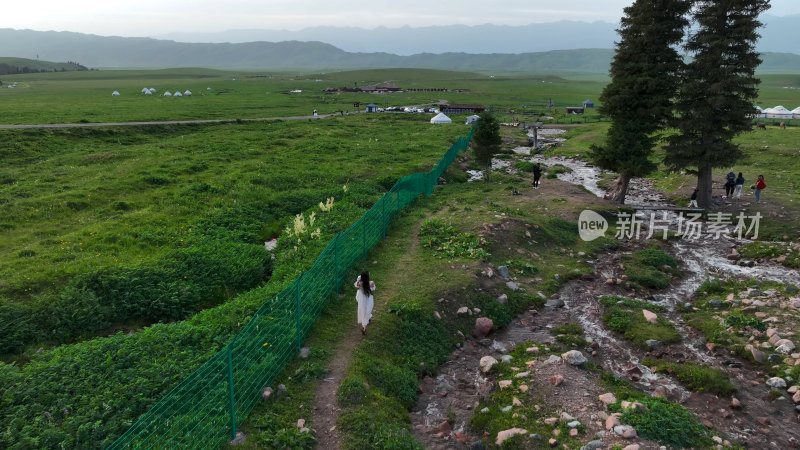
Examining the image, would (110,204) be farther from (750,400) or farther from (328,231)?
(750,400)

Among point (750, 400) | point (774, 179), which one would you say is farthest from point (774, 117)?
point (750, 400)

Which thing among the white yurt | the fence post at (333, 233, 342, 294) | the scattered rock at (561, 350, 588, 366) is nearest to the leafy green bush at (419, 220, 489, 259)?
the fence post at (333, 233, 342, 294)

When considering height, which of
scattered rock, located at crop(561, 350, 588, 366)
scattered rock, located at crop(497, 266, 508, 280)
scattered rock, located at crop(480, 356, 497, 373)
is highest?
scattered rock, located at crop(497, 266, 508, 280)

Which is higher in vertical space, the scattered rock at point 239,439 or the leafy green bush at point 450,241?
the leafy green bush at point 450,241

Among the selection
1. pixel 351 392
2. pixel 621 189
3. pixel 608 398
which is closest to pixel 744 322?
pixel 608 398

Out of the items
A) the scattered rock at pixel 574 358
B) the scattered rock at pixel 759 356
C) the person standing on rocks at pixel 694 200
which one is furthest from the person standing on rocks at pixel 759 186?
the scattered rock at pixel 574 358

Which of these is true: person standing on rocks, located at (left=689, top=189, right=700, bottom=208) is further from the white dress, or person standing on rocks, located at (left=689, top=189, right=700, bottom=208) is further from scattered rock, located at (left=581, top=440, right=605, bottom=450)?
the white dress

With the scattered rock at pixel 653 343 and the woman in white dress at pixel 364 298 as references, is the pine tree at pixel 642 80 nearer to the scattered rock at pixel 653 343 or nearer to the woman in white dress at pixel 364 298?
the scattered rock at pixel 653 343
